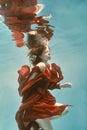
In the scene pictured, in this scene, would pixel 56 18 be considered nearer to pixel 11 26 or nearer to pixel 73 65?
pixel 11 26

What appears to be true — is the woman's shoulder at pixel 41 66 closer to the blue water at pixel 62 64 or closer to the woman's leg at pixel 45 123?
the woman's leg at pixel 45 123

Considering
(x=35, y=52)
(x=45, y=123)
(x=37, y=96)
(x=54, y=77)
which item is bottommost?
(x=45, y=123)

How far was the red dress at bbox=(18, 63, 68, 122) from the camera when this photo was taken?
166 inches

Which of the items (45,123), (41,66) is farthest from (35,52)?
(45,123)

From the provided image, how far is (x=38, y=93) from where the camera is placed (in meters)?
4.33

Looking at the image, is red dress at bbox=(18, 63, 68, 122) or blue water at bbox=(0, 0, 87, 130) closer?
red dress at bbox=(18, 63, 68, 122)

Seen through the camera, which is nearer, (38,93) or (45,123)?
(45,123)

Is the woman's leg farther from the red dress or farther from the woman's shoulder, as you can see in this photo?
the woman's shoulder

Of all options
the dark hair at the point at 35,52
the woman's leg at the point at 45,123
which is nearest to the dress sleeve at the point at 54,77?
the dark hair at the point at 35,52

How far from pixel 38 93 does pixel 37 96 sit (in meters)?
0.06

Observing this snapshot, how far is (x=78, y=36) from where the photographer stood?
851 cm

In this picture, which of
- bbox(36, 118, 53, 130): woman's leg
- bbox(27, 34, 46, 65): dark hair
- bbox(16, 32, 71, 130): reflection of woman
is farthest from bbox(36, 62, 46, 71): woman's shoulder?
bbox(36, 118, 53, 130): woman's leg

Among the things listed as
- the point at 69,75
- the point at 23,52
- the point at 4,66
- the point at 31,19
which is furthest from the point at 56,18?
the point at 4,66

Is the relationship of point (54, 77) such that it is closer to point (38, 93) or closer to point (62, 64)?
point (38, 93)
